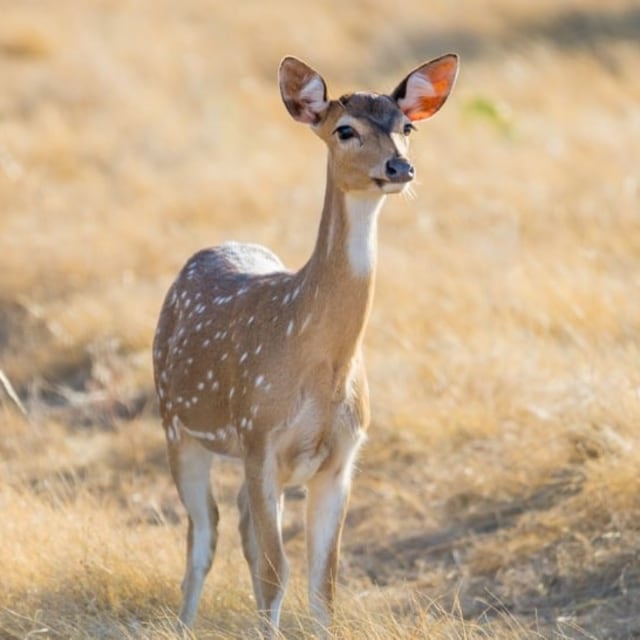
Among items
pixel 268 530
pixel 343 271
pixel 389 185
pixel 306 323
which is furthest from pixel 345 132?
pixel 268 530

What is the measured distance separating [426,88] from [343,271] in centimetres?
92

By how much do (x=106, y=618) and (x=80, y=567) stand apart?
1.07 ft

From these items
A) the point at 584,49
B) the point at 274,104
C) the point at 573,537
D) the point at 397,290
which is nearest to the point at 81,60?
the point at 274,104

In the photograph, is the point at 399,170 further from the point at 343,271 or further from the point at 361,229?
the point at 343,271

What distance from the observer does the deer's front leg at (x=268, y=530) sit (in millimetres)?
6879

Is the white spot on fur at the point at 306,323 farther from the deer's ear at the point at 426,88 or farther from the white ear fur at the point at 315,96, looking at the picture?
the deer's ear at the point at 426,88

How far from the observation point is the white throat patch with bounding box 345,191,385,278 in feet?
21.9

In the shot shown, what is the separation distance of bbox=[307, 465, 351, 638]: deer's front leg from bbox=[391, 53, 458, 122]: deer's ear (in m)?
1.45

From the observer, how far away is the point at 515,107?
19578 millimetres

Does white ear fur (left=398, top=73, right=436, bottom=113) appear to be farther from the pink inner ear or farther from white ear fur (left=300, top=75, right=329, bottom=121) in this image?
white ear fur (left=300, top=75, right=329, bottom=121)

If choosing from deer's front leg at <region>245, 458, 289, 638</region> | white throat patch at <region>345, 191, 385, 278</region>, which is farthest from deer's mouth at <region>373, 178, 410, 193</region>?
deer's front leg at <region>245, 458, 289, 638</region>

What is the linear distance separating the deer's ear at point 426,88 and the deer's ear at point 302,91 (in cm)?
30

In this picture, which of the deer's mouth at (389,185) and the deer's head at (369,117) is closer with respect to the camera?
the deer's mouth at (389,185)

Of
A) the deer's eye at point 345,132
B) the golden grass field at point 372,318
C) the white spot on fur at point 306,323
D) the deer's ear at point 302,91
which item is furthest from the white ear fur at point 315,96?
the golden grass field at point 372,318
